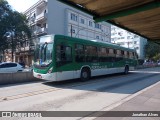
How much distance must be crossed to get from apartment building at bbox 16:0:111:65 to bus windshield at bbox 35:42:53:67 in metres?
24.6

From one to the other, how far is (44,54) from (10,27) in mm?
30933

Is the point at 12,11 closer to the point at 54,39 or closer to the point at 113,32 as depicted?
the point at 54,39

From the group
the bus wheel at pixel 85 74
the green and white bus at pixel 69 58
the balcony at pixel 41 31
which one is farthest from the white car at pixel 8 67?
the balcony at pixel 41 31

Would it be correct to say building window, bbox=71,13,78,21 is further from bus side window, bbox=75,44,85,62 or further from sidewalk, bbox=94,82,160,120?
sidewalk, bbox=94,82,160,120

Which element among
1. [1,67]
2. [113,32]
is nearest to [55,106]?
[1,67]

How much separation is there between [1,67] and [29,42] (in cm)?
2486

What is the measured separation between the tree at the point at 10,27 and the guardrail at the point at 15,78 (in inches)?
1060

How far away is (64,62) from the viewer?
487 inches

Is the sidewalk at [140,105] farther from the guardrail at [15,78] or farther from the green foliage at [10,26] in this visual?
the green foliage at [10,26]

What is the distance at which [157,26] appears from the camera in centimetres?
457

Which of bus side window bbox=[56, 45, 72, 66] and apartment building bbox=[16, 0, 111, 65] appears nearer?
bus side window bbox=[56, 45, 72, 66]

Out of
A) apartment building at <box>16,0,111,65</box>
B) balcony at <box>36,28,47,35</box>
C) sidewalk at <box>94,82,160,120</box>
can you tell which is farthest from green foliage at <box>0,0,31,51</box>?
sidewalk at <box>94,82,160,120</box>

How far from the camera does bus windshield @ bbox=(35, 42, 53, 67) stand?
1195 centimetres

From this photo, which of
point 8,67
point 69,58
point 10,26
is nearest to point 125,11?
point 69,58
